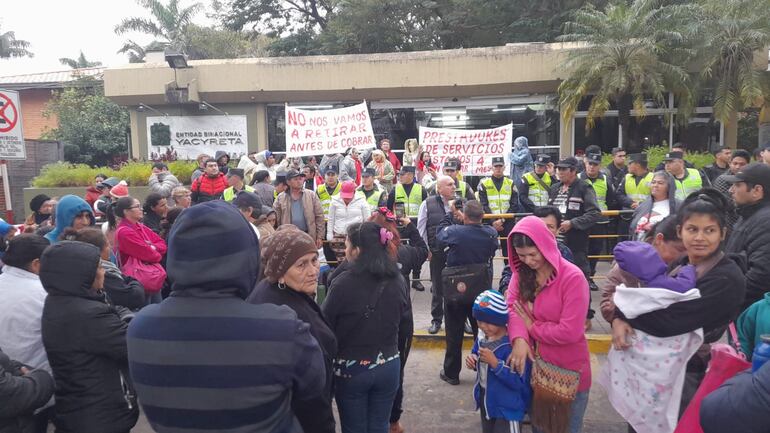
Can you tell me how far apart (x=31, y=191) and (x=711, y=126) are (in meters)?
18.5

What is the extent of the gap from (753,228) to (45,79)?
1462 inches

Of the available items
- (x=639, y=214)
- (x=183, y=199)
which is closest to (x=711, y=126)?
(x=639, y=214)

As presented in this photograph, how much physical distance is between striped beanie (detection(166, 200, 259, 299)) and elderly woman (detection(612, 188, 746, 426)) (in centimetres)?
218

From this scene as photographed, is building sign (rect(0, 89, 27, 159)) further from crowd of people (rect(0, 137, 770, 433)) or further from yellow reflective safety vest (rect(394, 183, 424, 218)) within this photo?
yellow reflective safety vest (rect(394, 183, 424, 218))

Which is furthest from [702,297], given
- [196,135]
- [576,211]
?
[196,135]

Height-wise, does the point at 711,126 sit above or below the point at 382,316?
above

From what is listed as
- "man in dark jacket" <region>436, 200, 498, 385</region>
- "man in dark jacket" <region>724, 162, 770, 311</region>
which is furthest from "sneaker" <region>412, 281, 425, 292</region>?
"man in dark jacket" <region>724, 162, 770, 311</region>

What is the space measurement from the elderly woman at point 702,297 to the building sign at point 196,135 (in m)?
15.8

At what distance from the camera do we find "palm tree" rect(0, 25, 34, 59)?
39.6 meters

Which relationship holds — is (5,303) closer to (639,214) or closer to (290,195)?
(290,195)

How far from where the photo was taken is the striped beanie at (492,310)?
3.21m

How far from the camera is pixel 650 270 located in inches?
120

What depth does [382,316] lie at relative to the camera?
3.40 metres

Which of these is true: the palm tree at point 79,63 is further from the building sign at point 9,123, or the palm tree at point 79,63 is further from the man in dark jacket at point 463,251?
the man in dark jacket at point 463,251
